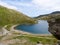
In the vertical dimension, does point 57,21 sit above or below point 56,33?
above

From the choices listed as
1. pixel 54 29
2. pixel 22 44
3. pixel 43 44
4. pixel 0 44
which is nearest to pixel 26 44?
pixel 22 44

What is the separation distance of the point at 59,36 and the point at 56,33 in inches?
36.9

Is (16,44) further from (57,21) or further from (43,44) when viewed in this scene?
(57,21)

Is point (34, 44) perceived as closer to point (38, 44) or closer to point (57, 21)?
point (38, 44)

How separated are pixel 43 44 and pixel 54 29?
2299 inches

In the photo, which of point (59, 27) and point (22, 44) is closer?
point (59, 27)

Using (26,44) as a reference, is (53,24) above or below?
above

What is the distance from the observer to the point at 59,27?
37781 millimetres

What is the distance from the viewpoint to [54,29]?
39.1 metres

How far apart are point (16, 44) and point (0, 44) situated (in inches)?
493

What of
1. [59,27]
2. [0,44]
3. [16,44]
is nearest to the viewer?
[59,27]

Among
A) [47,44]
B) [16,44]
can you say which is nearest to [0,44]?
[16,44]

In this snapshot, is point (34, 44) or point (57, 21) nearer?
point (57, 21)

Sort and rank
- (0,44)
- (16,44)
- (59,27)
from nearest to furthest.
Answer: (59,27) < (16,44) < (0,44)
